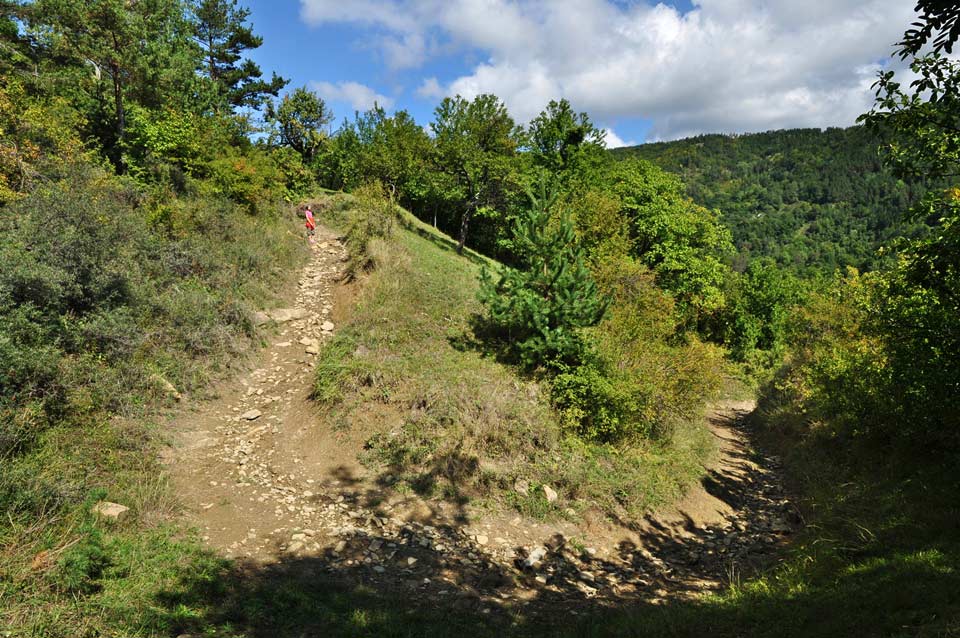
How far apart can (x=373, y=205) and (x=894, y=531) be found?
754 inches

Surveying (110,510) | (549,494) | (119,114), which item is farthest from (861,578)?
(119,114)

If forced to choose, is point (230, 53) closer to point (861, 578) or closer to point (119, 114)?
point (119, 114)

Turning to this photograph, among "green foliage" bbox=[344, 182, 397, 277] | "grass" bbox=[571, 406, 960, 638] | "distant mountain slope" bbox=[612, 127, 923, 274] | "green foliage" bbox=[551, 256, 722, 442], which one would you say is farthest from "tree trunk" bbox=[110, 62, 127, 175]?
"distant mountain slope" bbox=[612, 127, 923, 274]

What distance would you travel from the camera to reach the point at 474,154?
2405 cm

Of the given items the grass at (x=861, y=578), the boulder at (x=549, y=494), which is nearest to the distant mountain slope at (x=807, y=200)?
the grass at (x=861, y=578)

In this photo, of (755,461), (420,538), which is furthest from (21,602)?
(755,461)

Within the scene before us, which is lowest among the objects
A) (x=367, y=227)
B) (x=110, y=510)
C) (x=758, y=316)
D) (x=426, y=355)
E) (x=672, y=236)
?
(x=110, y=510)

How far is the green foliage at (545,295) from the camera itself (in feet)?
39.0

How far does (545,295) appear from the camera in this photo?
12688mm

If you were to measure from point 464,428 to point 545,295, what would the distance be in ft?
15.9

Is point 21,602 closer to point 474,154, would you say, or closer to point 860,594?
point 860,594

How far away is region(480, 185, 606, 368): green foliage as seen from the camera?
11898 millimetres

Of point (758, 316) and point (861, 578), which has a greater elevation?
point (758, 316)

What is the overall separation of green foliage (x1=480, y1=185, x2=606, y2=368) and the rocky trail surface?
464 centimetres
